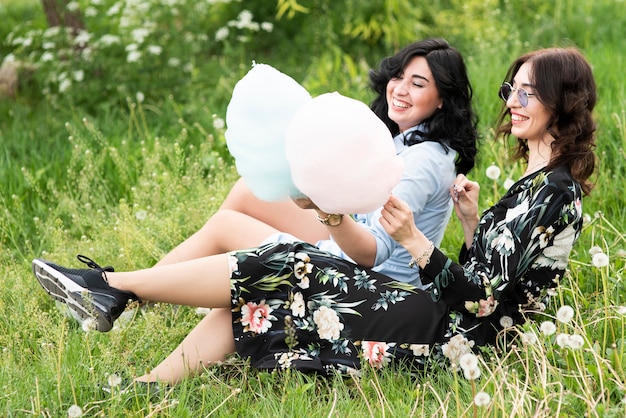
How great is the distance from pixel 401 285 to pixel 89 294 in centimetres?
95

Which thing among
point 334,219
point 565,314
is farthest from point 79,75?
point 565,314

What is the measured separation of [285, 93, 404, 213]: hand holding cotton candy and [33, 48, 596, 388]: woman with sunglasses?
34 cm

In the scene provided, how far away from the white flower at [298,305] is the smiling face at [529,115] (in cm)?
82

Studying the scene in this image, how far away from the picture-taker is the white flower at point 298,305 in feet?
8.29

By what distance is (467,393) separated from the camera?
2.37m

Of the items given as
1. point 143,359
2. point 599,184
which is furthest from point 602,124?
point 143,359

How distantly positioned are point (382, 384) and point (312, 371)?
22cm

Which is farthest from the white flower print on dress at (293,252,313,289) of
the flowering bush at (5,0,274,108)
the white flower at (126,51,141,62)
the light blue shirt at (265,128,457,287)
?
the white flower at (126,51,141,62)

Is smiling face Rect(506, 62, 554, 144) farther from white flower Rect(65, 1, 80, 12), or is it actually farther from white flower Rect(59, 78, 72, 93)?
white flower Rect(65, 1, 80, 12)

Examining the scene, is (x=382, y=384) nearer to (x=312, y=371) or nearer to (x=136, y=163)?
(x=312, y=371)

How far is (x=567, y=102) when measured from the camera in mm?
2457

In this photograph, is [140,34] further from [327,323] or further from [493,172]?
[327,323]

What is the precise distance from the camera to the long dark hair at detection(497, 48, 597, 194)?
2.44 meters

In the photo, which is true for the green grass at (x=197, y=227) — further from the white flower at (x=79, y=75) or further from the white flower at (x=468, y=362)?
the white flower at (x=79, y=75)
